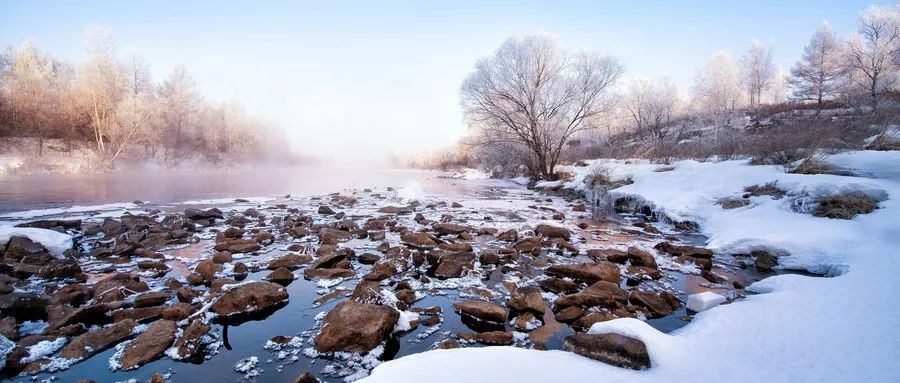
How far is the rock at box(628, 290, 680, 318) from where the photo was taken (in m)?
4.78

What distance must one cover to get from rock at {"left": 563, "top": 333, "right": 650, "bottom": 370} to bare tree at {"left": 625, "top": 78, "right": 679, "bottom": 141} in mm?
40521

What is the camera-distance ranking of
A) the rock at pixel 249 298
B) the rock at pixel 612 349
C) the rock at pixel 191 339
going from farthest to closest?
the rock at pixel 249 298, the rock at pixel 191 339, the rock at pixel 612 349

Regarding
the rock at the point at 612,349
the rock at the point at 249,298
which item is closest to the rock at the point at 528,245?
the rock at the point at 612,349

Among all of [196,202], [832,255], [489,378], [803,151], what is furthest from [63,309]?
[803,151]

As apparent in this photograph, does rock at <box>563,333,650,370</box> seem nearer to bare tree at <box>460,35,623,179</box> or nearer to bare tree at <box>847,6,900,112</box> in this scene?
bare tree at <box>460,35,623,179</box>

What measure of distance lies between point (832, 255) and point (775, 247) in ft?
3.12

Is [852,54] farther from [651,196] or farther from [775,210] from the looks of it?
[775,210]

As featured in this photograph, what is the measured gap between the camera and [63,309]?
14.8ft

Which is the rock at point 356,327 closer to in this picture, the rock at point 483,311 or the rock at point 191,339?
the rock at point 483,311

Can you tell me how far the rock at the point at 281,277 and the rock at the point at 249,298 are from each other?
0.77 m

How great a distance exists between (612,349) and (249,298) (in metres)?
4.41

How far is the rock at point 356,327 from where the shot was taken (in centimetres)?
387

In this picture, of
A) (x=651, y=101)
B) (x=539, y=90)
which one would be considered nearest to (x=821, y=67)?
(x=651, y=101)

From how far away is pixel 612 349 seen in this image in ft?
10.5
